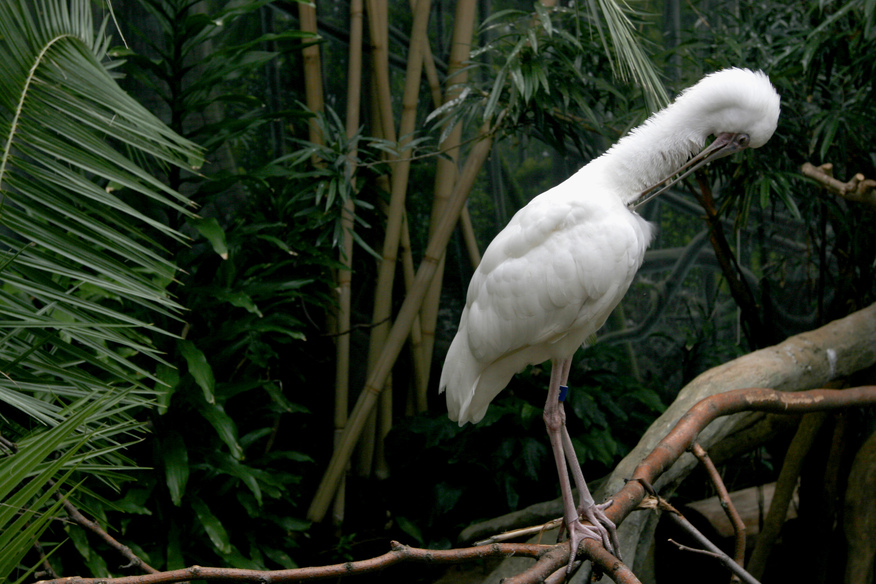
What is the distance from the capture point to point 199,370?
215 cm

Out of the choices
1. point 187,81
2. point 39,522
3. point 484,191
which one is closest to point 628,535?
point 39,522

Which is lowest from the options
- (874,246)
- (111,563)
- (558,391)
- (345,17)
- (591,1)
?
(111,563)

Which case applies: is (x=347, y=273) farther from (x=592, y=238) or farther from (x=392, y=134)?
(x=592, y=238)

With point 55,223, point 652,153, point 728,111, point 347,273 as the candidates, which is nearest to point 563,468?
point 652,153

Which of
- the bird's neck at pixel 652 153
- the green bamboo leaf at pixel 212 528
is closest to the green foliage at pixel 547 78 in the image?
the bird's neck at pixel 652 153

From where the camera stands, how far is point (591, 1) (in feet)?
5.03

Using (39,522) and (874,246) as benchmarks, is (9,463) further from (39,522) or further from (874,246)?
(874,246)

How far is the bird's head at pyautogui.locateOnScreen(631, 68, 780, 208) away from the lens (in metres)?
1.42

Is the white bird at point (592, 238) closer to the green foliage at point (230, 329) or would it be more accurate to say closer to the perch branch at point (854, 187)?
the perch branch at point (854, 187)

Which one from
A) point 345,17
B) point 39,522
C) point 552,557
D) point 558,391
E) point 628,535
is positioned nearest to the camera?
point 39,522

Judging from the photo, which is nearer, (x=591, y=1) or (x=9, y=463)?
(x=9, y=463)

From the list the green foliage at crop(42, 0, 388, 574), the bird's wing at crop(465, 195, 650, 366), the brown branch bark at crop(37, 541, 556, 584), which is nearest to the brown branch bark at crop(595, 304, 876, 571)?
the bird's wing at crop(465, 195, 650, 366)

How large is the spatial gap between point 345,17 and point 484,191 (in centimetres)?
125

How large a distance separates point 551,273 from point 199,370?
1.26 meters
